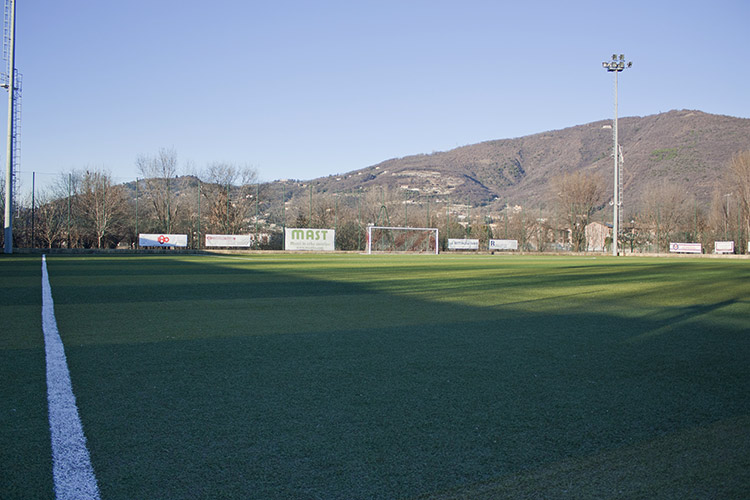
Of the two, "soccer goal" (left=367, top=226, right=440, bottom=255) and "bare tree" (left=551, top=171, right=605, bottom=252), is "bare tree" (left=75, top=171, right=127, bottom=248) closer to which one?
"soccer goal" (left=367, top=226, right=440, bottom=255)

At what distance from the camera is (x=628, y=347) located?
5035mm

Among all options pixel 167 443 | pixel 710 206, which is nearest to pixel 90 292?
pixel 167 443

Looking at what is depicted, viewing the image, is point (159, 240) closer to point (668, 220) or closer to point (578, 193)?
point (578, 193)

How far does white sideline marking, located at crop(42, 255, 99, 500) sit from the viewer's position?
2.05 m

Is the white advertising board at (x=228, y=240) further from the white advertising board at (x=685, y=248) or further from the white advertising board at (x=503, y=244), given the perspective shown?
the white advertising board at (x=685, y=248)

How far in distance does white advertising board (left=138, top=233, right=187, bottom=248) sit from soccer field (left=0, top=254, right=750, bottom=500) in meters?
33.5

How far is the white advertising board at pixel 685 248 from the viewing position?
4884 cm

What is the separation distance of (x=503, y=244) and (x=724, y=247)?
1917 centimetres

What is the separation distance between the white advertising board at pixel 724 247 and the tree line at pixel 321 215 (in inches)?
66.3

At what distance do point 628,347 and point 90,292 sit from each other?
8800 millimetres

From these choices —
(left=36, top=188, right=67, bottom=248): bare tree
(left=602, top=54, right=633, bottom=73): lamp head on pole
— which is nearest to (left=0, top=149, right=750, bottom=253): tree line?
(left=36, top=188, right=67, bottom=248): bare tree

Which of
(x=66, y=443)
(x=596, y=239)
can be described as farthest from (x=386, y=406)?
(x=596, y=239)

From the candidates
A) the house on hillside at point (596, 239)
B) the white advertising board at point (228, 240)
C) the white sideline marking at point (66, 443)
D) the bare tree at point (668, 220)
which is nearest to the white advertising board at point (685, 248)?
the bare tree at point (668, 220)

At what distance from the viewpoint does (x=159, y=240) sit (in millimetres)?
38500
